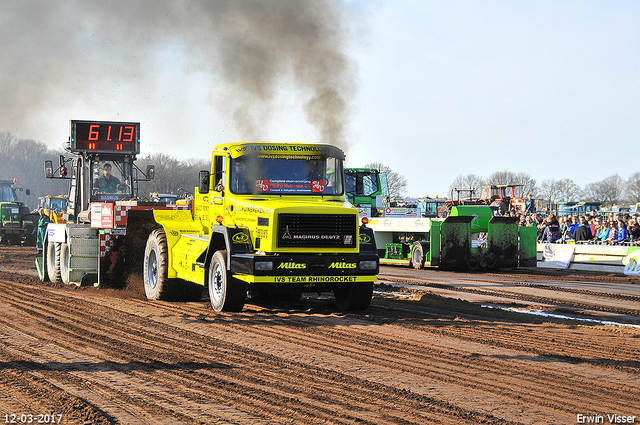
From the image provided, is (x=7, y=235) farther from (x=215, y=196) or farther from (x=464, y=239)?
(x=215, y=196)

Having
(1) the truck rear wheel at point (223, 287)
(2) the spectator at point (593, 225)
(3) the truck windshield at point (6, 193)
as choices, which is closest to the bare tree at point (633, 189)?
(2) the spectator at point (593, 225)

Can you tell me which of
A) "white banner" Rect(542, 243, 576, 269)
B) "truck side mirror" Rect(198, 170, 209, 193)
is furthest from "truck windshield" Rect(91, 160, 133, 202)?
"white banner" Rect(542, 243, 576, 269)

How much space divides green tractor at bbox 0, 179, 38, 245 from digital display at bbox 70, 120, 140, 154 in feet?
61.4

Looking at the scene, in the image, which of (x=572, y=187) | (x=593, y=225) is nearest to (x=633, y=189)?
(x=572, y=187)

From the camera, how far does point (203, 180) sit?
434 inches

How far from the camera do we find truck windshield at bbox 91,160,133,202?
16969 mm

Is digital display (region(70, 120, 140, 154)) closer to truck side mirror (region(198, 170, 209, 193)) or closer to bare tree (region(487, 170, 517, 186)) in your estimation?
truck side mirror (region(198, 170, 209, 193))

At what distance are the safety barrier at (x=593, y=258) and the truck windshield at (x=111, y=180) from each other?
42.9 feet

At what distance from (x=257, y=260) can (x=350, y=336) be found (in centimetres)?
180

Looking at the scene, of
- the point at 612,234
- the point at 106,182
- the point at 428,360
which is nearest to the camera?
the point at 428,360

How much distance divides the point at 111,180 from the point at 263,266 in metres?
9.15

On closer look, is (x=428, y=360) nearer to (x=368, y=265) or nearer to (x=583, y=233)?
(x=368, y=265)

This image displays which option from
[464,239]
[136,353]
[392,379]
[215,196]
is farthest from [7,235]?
[392,379]

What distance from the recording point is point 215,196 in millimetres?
10727
